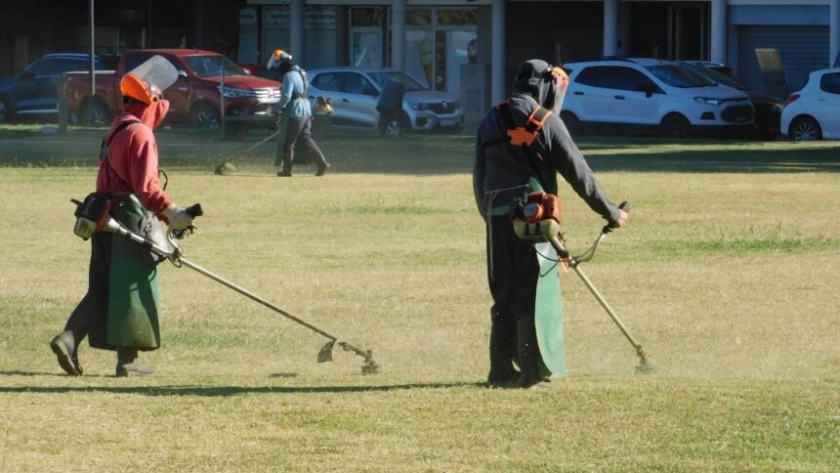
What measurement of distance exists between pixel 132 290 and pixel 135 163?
0.71 m

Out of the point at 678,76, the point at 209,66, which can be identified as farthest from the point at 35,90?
the point at 678,76

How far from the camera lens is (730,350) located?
1069cm

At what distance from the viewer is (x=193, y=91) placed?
36.5m

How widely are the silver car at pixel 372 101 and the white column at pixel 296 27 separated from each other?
42.8 feet

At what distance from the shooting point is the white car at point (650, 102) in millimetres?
32906

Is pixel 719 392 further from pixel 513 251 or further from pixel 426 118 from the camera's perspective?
pixel 426 118

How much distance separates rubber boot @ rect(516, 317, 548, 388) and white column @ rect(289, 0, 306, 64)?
42.0m

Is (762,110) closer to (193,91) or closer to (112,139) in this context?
(193,91)

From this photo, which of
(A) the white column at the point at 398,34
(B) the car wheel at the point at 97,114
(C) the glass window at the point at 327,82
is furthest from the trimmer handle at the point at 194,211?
(A) the white column at the point at 398,34

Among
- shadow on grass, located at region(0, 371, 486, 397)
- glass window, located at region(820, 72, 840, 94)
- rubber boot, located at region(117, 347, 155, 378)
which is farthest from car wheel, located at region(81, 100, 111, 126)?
shadow on grass, located at region(0, 371, 486, 397)

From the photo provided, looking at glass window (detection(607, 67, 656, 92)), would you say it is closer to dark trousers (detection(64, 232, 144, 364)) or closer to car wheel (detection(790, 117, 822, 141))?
car wheel (detection(790, 117, 822, 141))

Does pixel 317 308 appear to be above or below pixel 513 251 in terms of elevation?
below

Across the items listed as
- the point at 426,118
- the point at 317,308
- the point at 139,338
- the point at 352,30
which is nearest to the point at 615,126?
the point at 426,118

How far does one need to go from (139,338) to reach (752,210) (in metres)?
11.2
